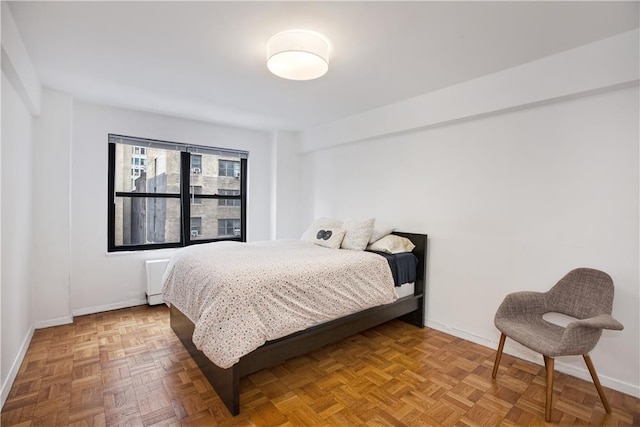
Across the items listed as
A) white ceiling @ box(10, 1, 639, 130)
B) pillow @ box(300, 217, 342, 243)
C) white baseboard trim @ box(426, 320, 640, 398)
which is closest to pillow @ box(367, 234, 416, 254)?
pillow @ box(300, 217, 342, 243)

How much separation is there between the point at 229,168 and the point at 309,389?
344 cm

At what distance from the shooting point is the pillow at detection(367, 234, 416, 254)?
10.3ft

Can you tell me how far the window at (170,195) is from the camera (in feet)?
12.3

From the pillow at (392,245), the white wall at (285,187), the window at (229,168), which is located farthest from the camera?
the white wall at (285,187)

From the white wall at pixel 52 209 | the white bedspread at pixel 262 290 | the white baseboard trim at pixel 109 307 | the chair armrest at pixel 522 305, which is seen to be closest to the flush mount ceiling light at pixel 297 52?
the white bedspread at pixel 262 290

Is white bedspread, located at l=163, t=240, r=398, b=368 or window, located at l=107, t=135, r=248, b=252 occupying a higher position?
window, located at l=107, t=135, r=248, b=252

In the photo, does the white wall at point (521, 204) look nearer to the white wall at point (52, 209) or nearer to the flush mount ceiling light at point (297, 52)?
the flush mount ceiling light at point (297, 52)

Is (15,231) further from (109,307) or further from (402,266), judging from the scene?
(402,266)

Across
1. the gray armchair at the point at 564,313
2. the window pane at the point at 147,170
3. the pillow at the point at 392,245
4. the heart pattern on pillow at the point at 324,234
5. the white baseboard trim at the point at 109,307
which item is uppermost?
the window pane at the point at 147,170

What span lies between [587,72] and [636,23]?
327 millimetres

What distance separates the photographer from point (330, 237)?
11.0 feet

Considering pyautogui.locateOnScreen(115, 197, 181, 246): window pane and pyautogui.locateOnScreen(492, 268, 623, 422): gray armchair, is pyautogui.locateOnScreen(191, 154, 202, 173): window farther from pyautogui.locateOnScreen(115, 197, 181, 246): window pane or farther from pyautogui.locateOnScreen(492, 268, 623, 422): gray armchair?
pyautogui.locateOnScreen(492, 268, 623, 422): gray armchair

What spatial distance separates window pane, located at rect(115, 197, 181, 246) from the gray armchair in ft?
12.7

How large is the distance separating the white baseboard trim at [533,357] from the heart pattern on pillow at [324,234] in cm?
142
